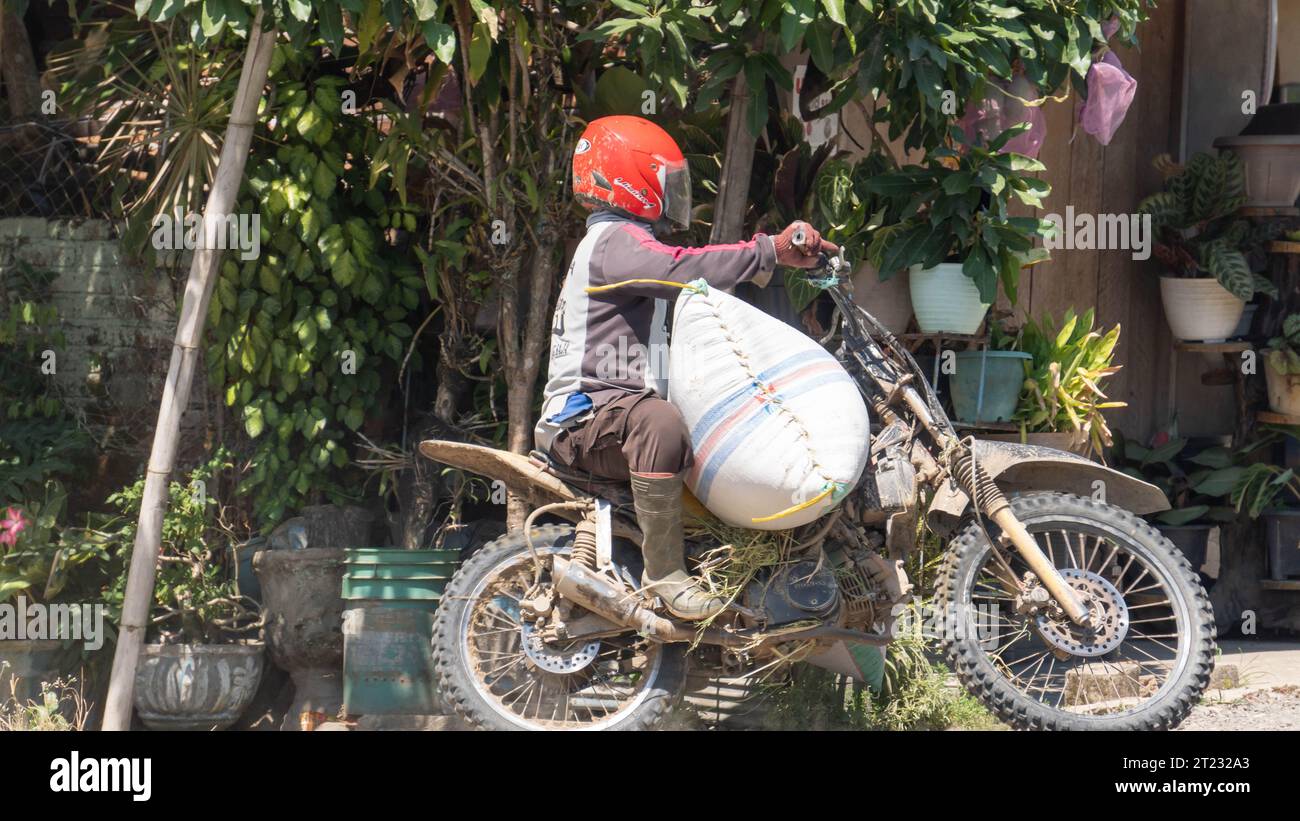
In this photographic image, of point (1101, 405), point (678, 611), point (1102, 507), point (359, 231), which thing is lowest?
point (678, 611)

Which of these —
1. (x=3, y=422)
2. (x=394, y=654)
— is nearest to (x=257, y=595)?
(x=394, y=654)

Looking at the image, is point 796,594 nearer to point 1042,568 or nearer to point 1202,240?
point 1042,568

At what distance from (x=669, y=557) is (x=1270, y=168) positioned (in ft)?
12.3

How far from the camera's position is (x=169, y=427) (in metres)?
4.99

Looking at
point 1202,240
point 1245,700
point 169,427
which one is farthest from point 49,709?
point 1202,240

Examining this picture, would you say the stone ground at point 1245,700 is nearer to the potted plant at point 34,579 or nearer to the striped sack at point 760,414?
the potted plant at point 34,579

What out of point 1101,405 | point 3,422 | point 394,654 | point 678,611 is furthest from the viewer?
point 3,422

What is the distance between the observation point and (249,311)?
5512 millimetres

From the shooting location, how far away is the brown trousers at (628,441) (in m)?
4.12

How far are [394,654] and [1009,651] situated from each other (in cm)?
248

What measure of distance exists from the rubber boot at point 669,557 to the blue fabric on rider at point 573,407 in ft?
1.06

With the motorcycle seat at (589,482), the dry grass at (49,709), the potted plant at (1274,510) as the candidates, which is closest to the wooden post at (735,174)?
the motorcycle seat at (589,482)

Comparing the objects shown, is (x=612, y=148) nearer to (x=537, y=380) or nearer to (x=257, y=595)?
(x=537, y=380)

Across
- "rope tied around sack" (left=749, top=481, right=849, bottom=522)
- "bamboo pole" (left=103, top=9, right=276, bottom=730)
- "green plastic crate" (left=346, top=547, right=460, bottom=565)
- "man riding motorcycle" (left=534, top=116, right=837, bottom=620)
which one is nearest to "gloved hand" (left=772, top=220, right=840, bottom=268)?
"man riding motorcycle" (left=534, top=116, right=837, bottom=620)
